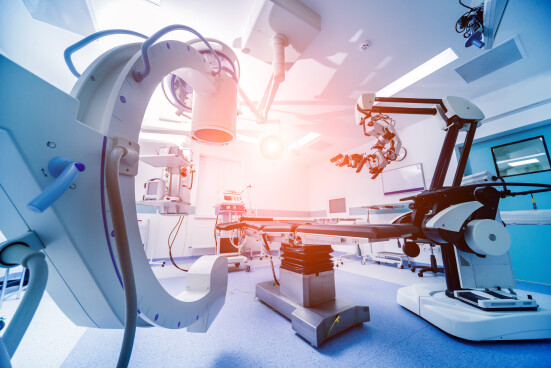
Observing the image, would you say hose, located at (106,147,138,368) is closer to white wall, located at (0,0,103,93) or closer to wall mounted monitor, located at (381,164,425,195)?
white wall, located at (0,0,103,93)

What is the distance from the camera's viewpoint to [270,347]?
1.16 metres

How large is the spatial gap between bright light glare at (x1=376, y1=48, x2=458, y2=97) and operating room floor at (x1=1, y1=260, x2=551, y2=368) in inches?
104

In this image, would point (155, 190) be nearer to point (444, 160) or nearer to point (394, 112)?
point (394, 112)

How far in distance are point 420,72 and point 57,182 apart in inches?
145

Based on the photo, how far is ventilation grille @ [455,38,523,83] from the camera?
7.36 ft

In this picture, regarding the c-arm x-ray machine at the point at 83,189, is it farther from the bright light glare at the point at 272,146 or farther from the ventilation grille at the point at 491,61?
the ventilation grille at the point at 491,61

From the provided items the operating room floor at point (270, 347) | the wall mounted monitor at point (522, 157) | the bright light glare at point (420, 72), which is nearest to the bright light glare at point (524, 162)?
the wall mounted monitor at point (522, 157)

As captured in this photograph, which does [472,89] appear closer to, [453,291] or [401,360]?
[453,291]

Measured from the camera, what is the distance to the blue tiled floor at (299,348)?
1031 mm

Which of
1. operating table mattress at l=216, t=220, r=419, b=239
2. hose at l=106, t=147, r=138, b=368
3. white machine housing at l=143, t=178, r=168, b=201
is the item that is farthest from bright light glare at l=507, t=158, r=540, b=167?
→ white machine housing at l=143, t=178, r=168, b=201

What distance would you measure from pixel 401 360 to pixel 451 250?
852 millimetres

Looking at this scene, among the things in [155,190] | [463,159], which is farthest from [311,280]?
[155,190]

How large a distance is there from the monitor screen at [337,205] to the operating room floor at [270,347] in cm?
388

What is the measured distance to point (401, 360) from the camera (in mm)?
1041
